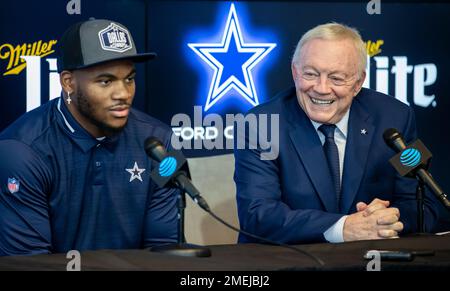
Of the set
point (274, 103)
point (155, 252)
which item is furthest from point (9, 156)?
point (274, 103)

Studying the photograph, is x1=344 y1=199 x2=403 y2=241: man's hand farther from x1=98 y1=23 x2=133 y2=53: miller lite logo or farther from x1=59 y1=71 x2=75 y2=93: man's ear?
x1=59 y1=71 x2=75 y2=93: man's ear

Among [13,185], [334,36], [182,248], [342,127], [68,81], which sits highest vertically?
[334,36]

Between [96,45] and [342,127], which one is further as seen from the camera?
[342,127]

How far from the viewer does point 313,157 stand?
10.6 feet

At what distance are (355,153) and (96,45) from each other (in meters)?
1.05

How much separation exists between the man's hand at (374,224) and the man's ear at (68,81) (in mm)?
1046

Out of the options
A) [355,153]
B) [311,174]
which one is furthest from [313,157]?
[355,153]

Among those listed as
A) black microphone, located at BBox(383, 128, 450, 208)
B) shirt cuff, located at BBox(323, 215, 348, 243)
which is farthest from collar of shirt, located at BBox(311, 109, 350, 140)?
black microphone, located at BBox(383, 128, 450, 208)

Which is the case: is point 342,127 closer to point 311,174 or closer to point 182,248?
point 311,174

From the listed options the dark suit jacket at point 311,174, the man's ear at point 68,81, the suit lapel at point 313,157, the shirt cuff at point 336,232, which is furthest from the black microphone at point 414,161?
the man's ear at point 68,81

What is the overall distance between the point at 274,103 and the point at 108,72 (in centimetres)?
73
